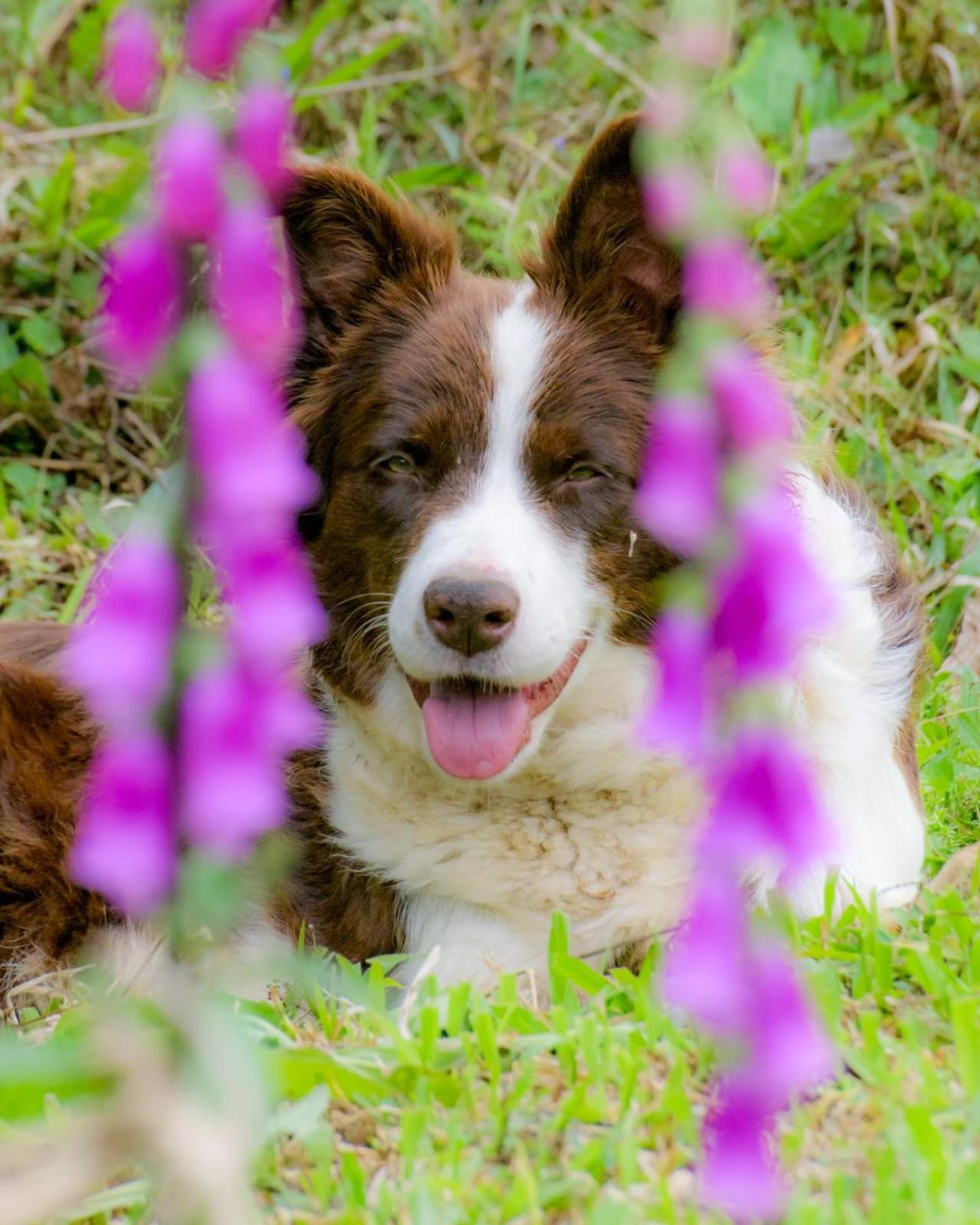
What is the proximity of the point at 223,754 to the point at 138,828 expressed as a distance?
11cm

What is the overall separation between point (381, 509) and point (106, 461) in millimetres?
2870

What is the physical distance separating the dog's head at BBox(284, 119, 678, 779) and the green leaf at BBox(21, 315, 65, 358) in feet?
8.40

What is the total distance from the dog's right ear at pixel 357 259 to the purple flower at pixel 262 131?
7.25 feet

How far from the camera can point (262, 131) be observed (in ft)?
4.58

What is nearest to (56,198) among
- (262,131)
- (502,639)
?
(502,639)

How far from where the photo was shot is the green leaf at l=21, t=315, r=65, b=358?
5949 mm

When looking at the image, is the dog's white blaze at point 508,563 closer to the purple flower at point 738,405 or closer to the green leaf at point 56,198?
the purple flower at point 738,405

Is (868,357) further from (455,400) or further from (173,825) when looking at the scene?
(173,825)

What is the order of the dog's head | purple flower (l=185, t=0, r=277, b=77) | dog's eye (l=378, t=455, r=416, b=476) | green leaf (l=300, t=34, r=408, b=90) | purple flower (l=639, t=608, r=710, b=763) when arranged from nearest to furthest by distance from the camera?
purple flower (l=185, t=0, r=277, b=77) < purple flower (l=639, t=608, r=710, b=763) < the dog's head < dog's eye (l=378, t=455, r=416, b=476) < green leaf (l=300, t=34, r=408, b=90)

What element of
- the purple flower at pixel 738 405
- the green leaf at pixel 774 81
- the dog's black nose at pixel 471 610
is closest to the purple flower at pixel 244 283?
the purple flower at pixel 738 405

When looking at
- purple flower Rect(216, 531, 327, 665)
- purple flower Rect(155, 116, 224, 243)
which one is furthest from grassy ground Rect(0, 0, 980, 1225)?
purple flower Rect(155, 116, 224, 243)

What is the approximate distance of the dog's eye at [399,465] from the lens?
3.43m

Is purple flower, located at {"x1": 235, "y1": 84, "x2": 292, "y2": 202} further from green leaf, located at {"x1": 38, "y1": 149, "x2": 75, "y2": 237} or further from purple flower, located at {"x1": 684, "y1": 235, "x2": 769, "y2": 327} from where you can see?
green leaf, located at {"x1": 38, "y1": 149, "x2": 75, "y2": 237}

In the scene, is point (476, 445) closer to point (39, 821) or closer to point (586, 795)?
point (586, 795)
